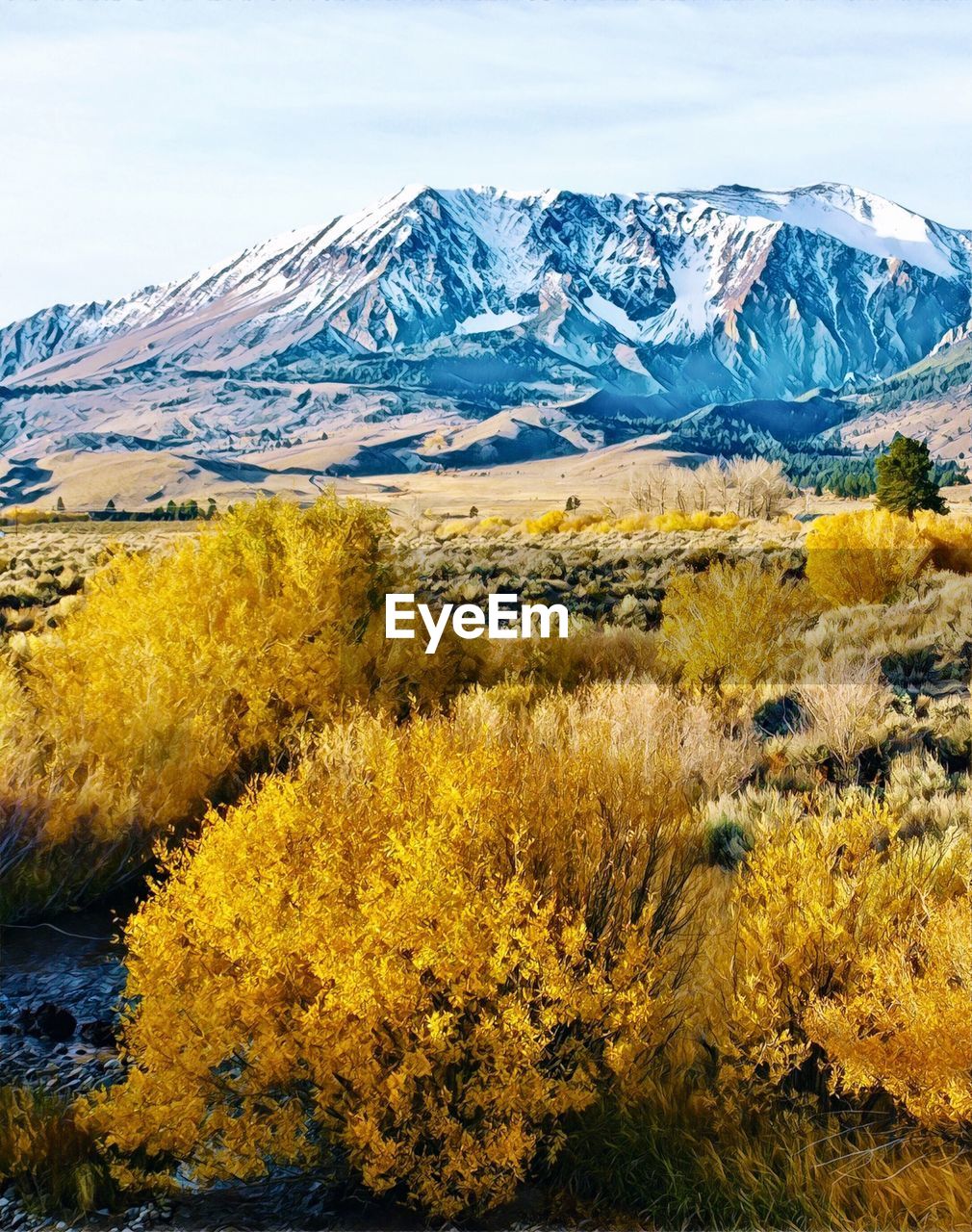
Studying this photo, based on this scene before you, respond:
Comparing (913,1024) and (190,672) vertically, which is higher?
(190,672)

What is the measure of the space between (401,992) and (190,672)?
7.45 meters

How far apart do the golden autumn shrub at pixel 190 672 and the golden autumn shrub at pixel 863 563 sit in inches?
491

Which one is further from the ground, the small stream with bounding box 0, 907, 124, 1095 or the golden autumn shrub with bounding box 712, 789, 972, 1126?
the golden autumn shrub with bounding box 712, 789, 972, 1126

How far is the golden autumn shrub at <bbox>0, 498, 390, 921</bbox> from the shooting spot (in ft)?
32.1

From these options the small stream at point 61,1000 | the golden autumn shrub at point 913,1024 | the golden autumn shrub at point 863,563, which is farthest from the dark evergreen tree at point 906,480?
the golden autumn shrub at point 913,1024

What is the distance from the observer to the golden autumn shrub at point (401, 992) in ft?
17.1

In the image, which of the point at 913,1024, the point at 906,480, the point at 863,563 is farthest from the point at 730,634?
the point at 906,480

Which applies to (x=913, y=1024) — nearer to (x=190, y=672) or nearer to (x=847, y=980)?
(x=847, y=980)

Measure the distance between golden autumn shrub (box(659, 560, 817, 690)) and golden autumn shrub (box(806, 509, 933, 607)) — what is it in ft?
23.7

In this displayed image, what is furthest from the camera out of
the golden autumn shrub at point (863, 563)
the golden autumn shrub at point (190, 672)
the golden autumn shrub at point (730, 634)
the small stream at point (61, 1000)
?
the golden autumn shrub at point (863, 563)

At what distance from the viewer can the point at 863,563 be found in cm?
2389

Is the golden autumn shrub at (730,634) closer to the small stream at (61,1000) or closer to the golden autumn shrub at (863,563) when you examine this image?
the golden autumn shrub at (863,563)

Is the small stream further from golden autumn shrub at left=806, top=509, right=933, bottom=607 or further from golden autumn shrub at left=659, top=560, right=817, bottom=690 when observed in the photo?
golden autumn shrub at left=806, top=509, right=933, bottom=607

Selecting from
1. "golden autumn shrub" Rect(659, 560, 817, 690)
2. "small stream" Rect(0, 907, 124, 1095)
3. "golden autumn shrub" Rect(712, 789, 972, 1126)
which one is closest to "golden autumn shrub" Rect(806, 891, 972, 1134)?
"golden autumn shrub" Rect(712, 789, 972, 1126)
